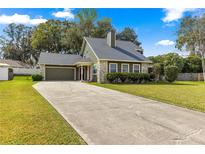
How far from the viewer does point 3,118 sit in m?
5.47

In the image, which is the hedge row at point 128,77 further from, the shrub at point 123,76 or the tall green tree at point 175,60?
the tall green tree at point 175,60

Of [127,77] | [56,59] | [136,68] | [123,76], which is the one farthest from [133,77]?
[56,59]

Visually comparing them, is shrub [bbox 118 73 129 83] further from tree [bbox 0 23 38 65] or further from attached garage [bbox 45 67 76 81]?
tree [bbox 0 23 38 65]

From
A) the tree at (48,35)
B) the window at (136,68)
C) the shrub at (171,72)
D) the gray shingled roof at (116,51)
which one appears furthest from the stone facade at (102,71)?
the tree at (48,35)

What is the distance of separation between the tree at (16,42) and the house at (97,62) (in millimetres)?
28869

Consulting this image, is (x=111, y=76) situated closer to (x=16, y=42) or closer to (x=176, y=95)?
(x=176, y=95)

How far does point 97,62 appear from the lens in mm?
21359

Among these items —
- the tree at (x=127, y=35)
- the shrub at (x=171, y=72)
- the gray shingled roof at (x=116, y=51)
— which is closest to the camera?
the gray shingled roof at (x=116, y=51)

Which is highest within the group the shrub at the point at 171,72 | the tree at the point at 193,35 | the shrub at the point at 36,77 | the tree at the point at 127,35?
the tree at the point at 127,35

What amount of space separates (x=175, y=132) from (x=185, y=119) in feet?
4.59

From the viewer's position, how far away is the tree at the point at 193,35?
1152 inches

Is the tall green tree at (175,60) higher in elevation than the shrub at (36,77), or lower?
higher

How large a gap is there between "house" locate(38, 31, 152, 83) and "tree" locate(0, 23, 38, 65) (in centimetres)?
2887

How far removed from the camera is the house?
21342 millimetres
